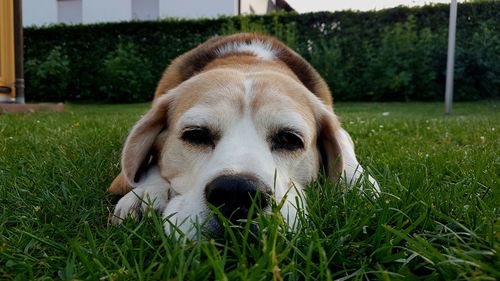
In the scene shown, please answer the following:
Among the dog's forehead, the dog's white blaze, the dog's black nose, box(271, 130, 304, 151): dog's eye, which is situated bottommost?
the dog's black nose

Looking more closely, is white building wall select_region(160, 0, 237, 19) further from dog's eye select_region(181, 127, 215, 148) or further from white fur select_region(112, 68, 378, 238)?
dog's eye select_region(181, 127, 215, 148)

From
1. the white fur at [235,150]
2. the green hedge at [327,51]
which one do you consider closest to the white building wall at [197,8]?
the green hedge at [327,51]

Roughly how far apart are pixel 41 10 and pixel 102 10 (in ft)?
11.7

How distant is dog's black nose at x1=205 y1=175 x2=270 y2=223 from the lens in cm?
176

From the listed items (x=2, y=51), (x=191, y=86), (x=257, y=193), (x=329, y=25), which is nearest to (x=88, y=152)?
(x=191, y=86)

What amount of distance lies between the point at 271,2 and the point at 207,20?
18004 mm

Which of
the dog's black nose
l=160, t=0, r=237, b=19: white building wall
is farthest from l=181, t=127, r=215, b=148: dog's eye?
l=160, t=0, r=237, b=19: white building wall

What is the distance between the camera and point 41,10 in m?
27.2

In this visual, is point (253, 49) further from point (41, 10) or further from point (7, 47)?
point (41, 10)

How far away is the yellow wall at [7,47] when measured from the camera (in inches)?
390

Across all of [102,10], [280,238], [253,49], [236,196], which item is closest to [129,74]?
[102,10]

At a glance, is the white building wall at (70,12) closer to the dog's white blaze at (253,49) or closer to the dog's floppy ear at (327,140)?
the dog's white blaze at (253,49)

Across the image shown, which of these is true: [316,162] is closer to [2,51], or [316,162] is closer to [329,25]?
[2,51]

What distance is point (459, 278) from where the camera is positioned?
1341mm
